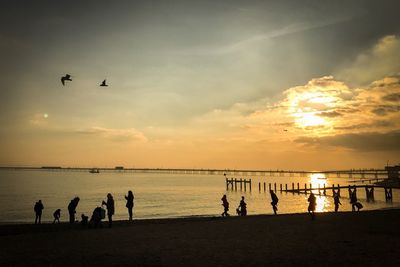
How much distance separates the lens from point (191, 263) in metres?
9.81

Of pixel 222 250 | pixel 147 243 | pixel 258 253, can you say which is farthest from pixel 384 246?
pixel 147 243

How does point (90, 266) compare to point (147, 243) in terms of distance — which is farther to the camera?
point (147, 243)

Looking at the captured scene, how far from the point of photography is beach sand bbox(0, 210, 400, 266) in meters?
10.1

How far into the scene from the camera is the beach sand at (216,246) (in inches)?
397

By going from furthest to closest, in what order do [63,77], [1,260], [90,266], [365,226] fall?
[63,77], [365,226], [1,260], [90,266]

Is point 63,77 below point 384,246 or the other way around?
the other way around

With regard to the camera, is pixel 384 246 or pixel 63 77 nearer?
pixel 384 246

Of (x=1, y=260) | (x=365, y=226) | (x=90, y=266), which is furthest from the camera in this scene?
(x=365, y=226)

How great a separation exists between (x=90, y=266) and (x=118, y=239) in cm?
486

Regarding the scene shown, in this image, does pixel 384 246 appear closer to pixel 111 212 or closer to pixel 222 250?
pixel 222 250

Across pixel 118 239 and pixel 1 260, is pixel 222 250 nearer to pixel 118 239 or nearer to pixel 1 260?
pixel 118 239

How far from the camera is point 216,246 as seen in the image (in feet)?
40.9

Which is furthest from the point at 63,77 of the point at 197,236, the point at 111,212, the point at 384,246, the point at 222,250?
the point at 384,246

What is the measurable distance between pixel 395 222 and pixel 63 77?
20469mm
